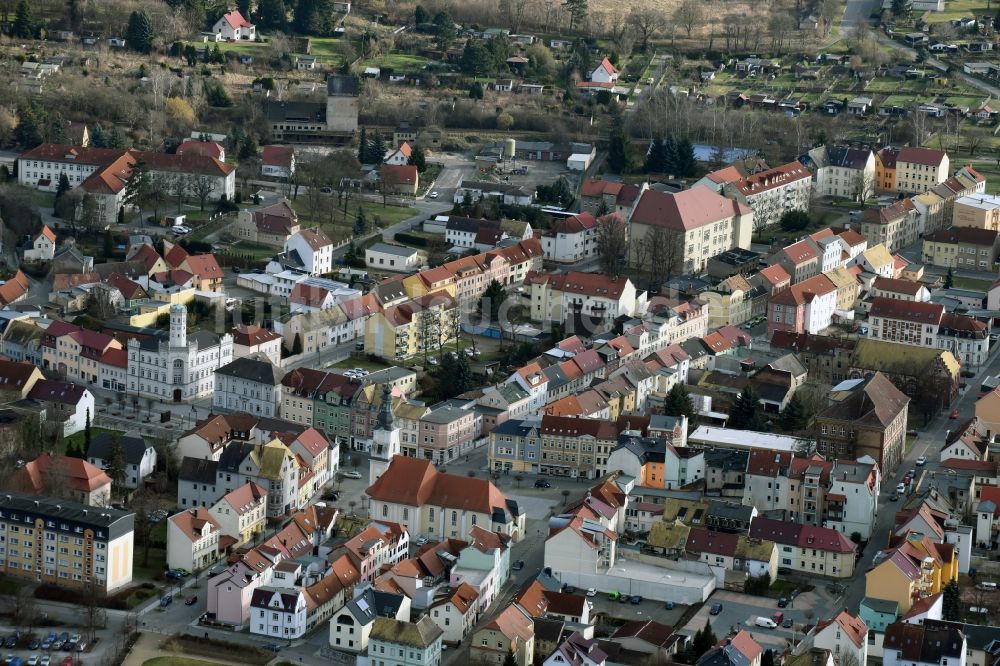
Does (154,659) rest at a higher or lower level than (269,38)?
lower

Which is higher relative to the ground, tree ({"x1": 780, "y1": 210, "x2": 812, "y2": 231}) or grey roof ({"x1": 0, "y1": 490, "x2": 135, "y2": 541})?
tree ({"x1": 780, "y1": 210, "x2": 812, "y2": 231})

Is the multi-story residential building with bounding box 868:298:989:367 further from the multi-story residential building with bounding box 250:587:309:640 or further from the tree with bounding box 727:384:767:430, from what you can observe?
the multi-story residential building with bounding box 250:587:309:640

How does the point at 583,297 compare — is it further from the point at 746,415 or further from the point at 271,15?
the point at 271,15

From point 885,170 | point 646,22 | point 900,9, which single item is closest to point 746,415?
point 885,170

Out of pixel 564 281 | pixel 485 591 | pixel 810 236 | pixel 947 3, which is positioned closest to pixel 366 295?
pixel 564 281

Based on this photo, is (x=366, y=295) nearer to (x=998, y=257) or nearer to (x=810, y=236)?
(x=810, y=236)

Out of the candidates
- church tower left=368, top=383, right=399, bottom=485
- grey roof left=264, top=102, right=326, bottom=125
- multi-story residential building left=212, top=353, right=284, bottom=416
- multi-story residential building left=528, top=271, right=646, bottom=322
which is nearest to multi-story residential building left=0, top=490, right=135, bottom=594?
church tower left=368, top=383, right=399, bottom=485

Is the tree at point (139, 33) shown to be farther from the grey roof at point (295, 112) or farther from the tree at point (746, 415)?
the tree at point (746, 415)
